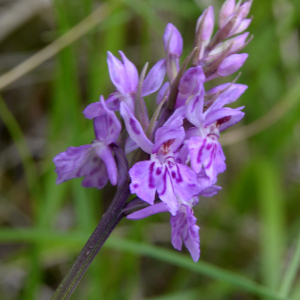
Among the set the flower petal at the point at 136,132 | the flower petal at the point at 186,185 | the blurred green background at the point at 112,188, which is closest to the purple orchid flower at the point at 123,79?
the flower petal at the point at 136,132

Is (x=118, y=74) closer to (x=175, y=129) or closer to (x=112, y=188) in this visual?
(x=175, y=129)

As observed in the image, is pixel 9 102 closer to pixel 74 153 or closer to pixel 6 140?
pixel 6 140

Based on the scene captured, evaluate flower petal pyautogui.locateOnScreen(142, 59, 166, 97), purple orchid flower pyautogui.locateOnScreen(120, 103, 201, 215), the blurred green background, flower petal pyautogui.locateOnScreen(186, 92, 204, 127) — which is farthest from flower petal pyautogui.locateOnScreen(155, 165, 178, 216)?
the blurred green background

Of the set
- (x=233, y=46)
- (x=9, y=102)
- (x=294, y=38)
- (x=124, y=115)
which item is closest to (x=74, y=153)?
(x=124, y=115)

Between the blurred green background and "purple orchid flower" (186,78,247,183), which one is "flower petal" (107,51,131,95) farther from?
the blurred green background

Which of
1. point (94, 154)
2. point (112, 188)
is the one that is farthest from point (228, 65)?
point (112, 188)

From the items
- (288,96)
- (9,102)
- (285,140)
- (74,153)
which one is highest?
(74,153)

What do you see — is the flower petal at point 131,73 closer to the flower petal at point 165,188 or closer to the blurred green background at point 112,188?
the flower petal at point 165,188
